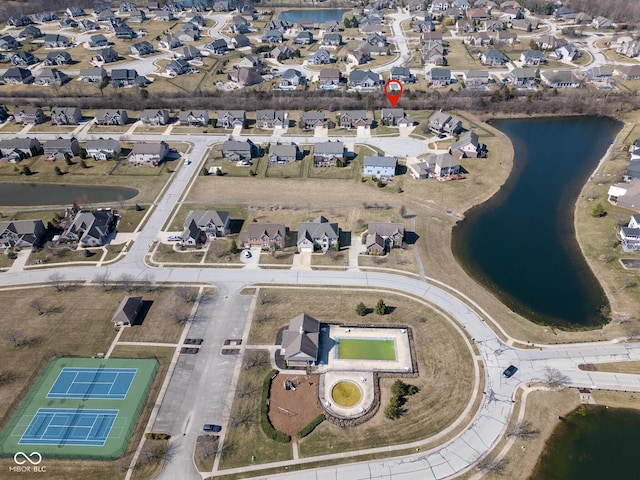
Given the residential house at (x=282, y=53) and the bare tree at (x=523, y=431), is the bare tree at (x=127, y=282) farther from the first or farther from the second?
the residential house at (x=282, y=53)

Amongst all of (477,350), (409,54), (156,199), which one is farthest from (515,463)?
(409,54)

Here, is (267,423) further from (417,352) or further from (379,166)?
(379,166)

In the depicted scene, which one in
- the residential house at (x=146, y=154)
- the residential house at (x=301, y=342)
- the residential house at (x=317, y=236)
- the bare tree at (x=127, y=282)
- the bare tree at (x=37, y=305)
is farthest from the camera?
the residential house at (x=146, y=154)

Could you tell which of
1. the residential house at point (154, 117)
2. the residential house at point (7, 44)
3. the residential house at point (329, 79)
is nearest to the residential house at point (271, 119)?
the residential house at point (154, 117)

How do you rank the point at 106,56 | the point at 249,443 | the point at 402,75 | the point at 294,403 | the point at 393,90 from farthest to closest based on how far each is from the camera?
1. the point at 106,56
2. the point at 402,75
3. the point at 393,90
4. the point at 294,403
5. the point at 249,443

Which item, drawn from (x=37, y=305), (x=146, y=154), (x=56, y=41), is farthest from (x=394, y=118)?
(x=56, y=41)

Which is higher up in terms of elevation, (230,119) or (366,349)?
(230,119)

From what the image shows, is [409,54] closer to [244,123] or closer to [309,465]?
[244,123]
